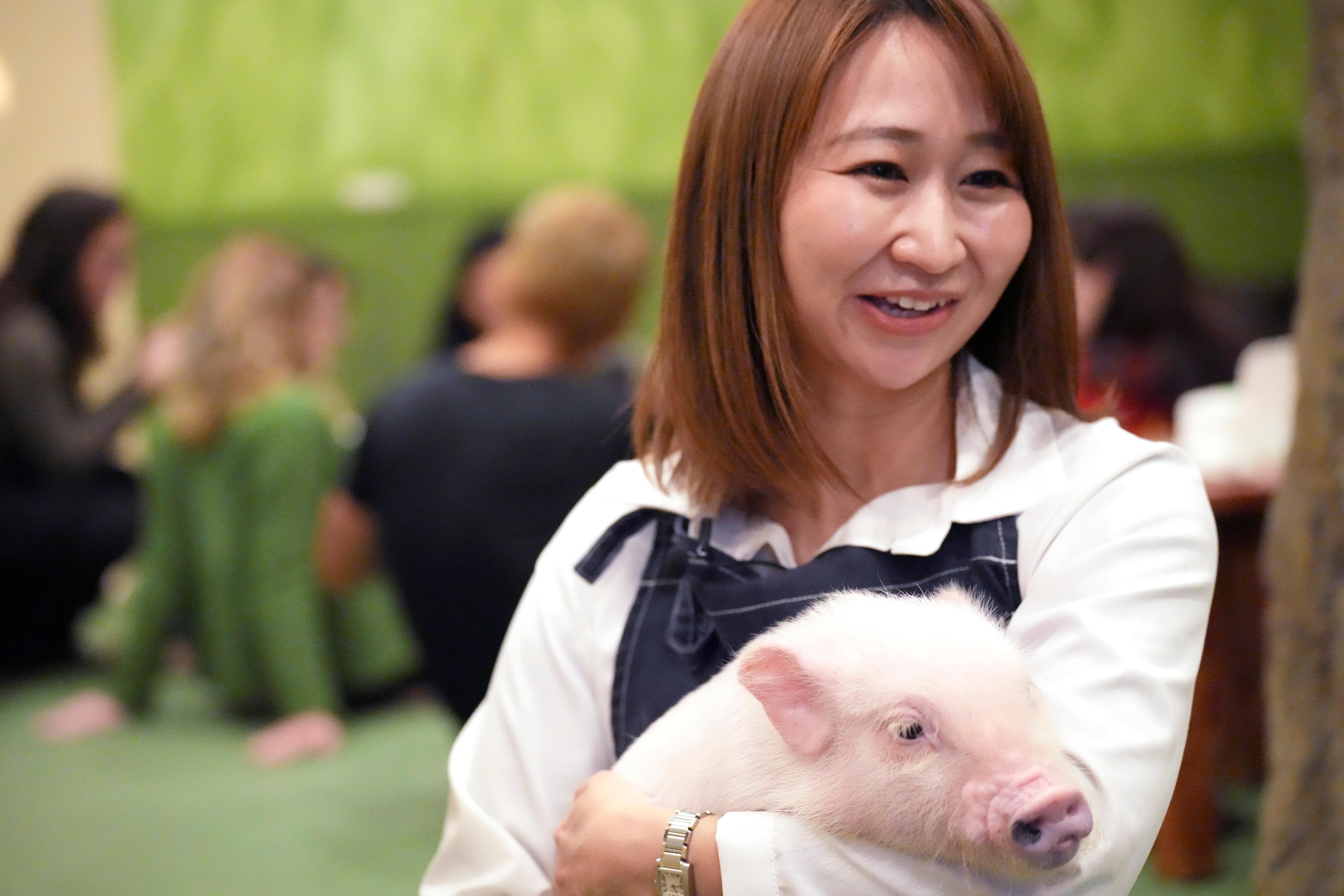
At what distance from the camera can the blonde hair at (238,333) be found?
13.1ft

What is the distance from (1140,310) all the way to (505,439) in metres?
2.35

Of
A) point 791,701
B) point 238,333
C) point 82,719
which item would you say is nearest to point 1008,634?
point 791,701

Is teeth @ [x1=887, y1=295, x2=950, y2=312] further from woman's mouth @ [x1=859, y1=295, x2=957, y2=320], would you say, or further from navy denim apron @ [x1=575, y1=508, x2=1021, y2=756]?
navy denim apron @ [x1=575, y1=508, x2=1021, y2=756]

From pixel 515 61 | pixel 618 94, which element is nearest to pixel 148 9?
pixel 515 61

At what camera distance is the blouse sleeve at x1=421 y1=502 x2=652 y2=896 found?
1.21m

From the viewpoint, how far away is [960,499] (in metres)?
1.13

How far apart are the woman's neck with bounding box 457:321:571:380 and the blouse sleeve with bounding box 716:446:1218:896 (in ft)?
5.87

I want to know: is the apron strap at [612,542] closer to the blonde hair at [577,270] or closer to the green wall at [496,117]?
the blonde hair at [577,270]

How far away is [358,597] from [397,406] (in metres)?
1.67

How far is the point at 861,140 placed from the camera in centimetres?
107

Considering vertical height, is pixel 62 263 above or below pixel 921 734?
above

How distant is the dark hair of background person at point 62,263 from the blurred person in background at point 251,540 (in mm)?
395

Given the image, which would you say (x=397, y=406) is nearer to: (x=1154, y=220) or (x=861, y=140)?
(x=861, y=140)

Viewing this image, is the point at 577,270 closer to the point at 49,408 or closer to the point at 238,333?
the point at 238,333
